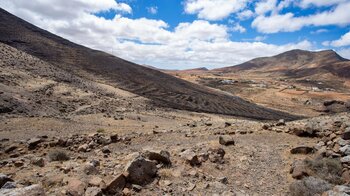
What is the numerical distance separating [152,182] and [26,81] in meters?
24.4

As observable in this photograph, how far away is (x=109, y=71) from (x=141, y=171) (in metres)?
41.9

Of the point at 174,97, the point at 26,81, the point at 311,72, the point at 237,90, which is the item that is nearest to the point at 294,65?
the point at 311,72

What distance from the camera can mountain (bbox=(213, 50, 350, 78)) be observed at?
13212 cm

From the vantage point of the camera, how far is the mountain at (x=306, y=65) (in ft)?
433

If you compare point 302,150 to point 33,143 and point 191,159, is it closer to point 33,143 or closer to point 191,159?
point 191,159

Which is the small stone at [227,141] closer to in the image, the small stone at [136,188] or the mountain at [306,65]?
the small stone at [136,188]

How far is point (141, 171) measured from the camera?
734 centimetres

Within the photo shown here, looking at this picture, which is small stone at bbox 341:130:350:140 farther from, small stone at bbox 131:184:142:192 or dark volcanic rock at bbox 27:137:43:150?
dark volcanic rock at bbox 27:137:43:150

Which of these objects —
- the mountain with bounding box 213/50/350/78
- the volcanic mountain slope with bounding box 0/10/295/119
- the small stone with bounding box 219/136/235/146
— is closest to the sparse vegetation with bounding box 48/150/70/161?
the small stone with bounding box 219/136/235/146

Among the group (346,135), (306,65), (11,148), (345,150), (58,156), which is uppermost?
(306,65)

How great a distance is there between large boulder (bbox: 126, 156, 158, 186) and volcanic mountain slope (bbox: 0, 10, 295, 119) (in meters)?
29.2

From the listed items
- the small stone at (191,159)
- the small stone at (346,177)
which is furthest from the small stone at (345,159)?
the small stone at (191,159)

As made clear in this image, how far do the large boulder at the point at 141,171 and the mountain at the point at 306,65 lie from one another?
131676 millimetres

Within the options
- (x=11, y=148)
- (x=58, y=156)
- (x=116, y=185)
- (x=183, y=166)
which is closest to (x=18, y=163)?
(x=58, y=156)
